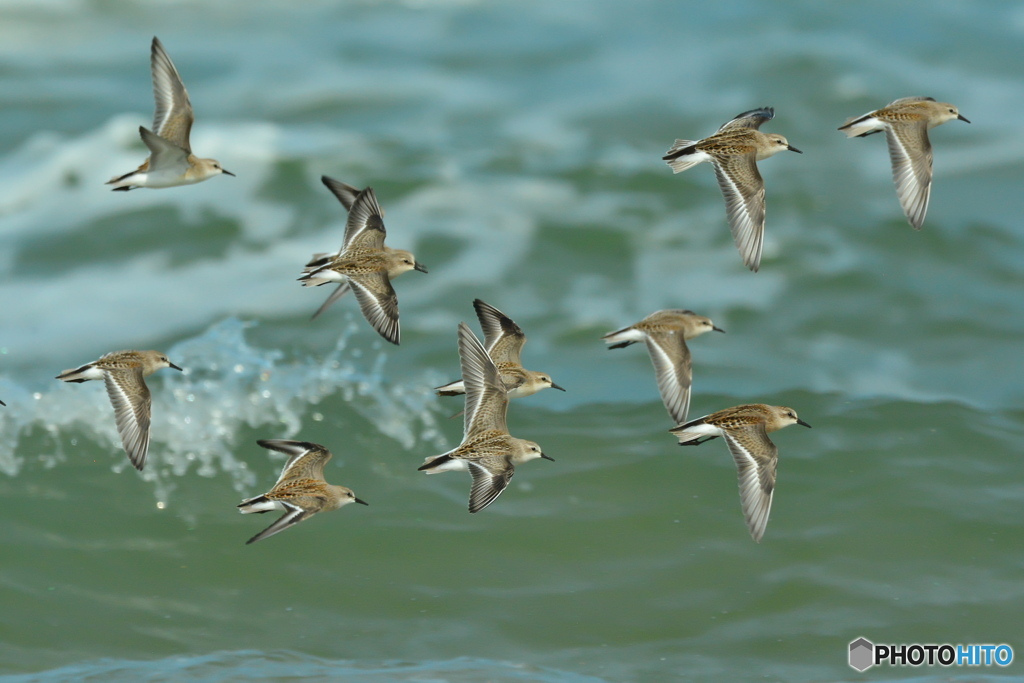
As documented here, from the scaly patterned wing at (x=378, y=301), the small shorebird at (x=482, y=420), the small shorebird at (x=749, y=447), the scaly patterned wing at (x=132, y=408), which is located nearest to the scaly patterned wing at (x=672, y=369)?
the small shorebird at (x=749, y=447)

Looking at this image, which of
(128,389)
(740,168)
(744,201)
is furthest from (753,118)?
(128,389)

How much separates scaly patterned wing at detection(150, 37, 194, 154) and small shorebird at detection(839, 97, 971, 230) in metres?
3.44

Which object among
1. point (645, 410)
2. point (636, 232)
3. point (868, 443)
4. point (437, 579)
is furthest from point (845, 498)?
point (636, 232)

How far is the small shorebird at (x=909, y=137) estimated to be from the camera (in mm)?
Result: 6715

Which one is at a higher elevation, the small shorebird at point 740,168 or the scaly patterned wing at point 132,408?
the small shorebird at point 740,168

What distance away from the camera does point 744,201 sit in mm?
6691

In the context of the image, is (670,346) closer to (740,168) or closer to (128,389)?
(740,168)

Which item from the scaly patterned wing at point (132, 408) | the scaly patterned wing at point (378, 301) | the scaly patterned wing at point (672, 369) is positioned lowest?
the scaly patterned wing at point (672, 369)

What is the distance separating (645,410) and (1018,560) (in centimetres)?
306

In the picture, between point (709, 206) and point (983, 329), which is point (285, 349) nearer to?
point (709, 206)

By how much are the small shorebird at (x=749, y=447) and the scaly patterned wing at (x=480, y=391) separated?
894mm

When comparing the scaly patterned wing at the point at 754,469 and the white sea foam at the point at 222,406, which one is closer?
the scaly patterned wing at the point at 754,469

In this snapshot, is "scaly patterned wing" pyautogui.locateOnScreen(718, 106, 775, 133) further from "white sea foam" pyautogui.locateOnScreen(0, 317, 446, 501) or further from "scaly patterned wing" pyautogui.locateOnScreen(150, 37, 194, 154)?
"white sea foam" pyautogui.locateOnScreen(0, 317, 446, 501)

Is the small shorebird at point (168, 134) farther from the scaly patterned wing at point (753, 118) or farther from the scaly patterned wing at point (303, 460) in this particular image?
the scaly patterned wing at point (753, 118)
